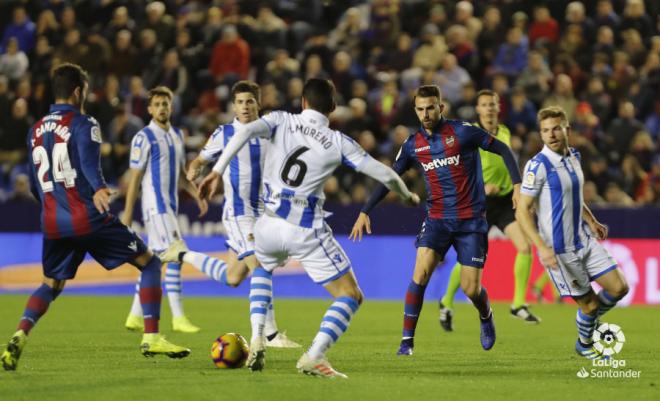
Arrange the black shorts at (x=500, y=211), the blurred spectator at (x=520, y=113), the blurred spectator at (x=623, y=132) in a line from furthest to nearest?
the blurred spectator at (x=520, y=113)
the blurred spectator at (x=623, y=132)
the black shorts at (x=500, y=211)

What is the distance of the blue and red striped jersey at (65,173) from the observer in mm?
8477

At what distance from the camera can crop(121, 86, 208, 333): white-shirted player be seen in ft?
38.9

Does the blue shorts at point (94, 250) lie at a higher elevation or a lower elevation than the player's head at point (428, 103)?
lower

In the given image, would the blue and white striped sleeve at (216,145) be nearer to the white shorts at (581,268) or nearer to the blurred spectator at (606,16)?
the white shorts at (581,268)

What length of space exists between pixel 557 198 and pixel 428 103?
1.31 metres

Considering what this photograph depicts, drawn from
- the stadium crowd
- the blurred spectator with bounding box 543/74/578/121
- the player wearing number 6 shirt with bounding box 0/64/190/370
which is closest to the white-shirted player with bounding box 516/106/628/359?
the player wearing number 6 shirt with bounding box 0/64/190/370

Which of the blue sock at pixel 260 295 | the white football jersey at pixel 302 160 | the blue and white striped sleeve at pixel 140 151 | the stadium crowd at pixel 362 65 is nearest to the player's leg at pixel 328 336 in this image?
the white football jersey at pixel 302 160

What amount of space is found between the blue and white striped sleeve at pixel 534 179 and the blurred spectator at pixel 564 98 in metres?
10.1

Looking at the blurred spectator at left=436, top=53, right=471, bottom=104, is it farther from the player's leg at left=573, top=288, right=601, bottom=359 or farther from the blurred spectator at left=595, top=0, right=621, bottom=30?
the player's leg at left=573, top=288, right=601, bottom=359

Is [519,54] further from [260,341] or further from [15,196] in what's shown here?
[260,341]

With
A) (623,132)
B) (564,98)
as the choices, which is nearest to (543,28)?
(564,98)

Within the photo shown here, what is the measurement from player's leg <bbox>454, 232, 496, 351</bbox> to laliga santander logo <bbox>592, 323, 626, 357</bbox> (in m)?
0.85

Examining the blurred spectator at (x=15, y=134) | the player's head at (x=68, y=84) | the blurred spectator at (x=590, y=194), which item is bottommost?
the player's head at (x=68, y=84)

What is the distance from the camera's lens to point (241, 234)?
1097 cm
